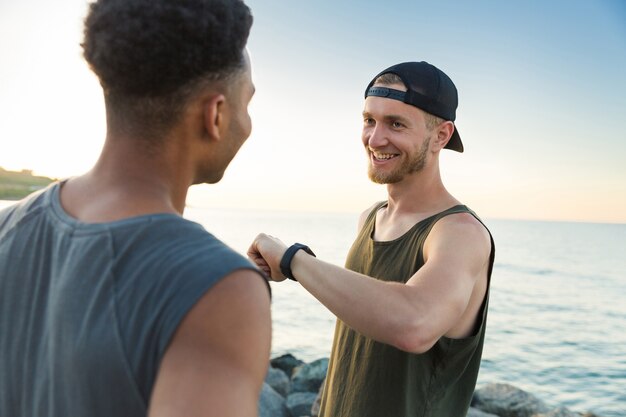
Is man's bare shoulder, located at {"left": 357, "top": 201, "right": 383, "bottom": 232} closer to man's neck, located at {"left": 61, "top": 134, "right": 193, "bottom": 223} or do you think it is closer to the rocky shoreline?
man's neck, located at {"left": 61, "top": 134, "right": 193, "bottom": 223}

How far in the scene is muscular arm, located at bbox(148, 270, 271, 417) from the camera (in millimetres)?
1019

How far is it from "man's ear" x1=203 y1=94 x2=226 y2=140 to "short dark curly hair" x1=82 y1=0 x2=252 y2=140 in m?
0.05

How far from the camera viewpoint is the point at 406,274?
110 inches

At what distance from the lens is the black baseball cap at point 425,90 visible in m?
3.09

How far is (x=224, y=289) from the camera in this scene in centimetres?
108

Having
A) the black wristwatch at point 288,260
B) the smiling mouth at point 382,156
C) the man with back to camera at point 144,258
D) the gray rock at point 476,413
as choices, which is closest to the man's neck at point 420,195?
the smiling mouth at point 382,156

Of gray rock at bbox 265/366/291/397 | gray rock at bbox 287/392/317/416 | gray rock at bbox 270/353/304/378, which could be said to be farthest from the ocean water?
gray rock at bbox 287/392/317/416

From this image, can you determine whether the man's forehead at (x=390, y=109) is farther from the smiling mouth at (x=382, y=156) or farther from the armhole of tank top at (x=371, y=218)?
the armhole of tank top at (x=371, y=218)

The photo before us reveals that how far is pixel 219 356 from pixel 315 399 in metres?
8.31

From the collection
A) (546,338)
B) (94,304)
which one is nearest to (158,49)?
(94,304)

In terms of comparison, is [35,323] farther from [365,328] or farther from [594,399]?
[594,399]

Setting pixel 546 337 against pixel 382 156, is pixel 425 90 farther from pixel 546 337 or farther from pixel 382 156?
pixel 546 337

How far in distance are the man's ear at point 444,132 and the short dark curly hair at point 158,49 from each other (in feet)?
6.81

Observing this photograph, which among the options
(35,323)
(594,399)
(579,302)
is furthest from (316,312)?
(35,323)
